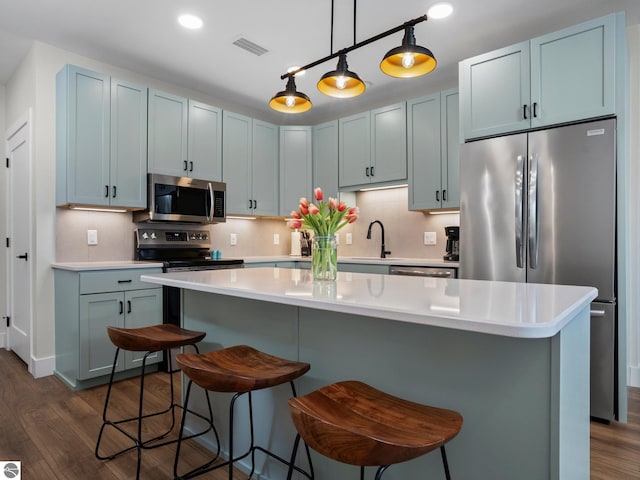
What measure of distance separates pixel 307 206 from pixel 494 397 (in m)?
1.08

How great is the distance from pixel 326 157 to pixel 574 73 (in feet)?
8.26

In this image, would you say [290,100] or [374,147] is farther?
[374,147]

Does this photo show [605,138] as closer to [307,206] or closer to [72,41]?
[307,206]

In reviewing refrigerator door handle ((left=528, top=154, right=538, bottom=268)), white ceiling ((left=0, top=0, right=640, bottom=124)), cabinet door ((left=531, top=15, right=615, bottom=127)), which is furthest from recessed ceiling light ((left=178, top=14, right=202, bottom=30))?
refrigerator door handle ((left=528, top=154, right=538, bottom=268))

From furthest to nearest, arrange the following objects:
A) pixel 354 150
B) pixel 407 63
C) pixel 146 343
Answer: pixel 354 150
pixel 407 63
pixel 146 343

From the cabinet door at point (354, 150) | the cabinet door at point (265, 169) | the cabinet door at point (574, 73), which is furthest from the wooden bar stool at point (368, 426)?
the cabinet door at point (265, 169)

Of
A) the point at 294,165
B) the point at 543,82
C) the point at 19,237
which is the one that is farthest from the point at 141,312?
the point at 543,82

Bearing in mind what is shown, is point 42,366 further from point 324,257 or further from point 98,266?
point 324,257

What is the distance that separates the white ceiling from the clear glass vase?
1784 mm

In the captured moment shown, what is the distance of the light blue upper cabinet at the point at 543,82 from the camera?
7.80ft

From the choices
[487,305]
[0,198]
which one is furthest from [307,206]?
[0,198]

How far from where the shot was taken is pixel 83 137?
3109 millimetres

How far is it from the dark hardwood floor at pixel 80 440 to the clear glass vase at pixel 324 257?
1.07 metres

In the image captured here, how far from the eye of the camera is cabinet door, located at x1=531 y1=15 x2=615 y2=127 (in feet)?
7.75
